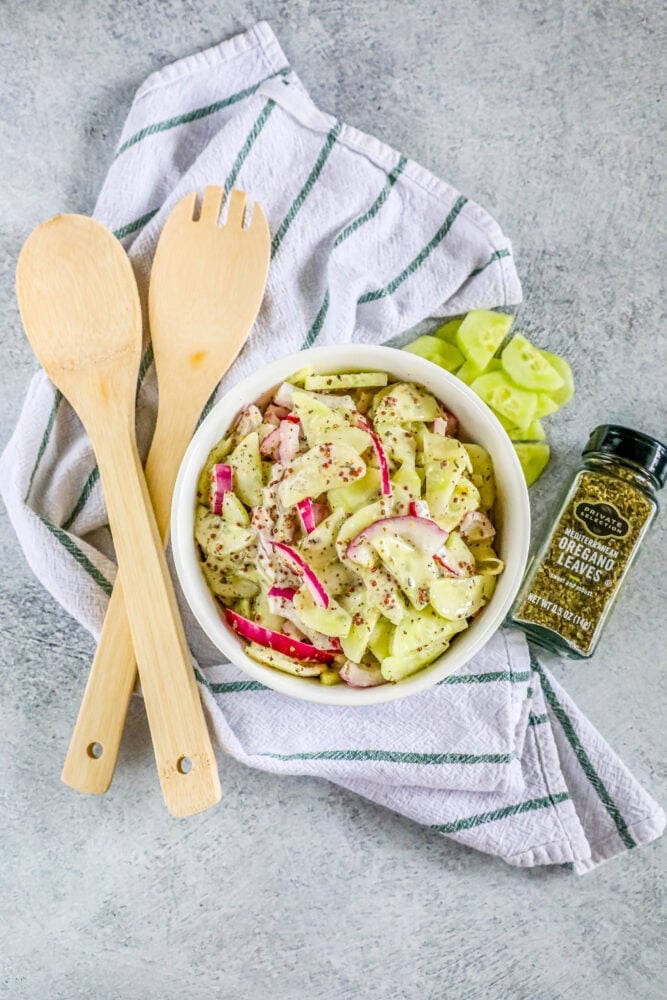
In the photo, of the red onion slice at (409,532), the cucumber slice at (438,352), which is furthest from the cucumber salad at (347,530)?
the cucumber slice at (438,352)

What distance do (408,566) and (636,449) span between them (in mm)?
511

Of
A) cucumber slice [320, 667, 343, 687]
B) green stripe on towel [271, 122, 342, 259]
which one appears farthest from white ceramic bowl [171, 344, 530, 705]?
green stripe on towel [271, 122, 342, 259]

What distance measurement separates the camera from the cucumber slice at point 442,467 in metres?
1.35

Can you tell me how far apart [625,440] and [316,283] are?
2.04 feet

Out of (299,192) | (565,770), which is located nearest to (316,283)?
(299,192)

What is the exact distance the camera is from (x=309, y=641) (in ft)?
4.54

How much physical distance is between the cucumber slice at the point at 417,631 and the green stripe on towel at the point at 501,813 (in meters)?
0.45

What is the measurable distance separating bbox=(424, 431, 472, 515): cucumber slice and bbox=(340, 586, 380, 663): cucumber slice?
6.7 inches

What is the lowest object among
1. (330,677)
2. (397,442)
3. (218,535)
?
(330,677)

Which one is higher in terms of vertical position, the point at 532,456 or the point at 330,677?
the point at 532,456

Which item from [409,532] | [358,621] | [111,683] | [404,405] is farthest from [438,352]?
[111,683]

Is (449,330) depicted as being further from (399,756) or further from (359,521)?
(399,756)

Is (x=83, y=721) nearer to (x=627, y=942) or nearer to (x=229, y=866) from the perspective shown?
(x=229, y=866)

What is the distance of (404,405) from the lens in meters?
1.43
